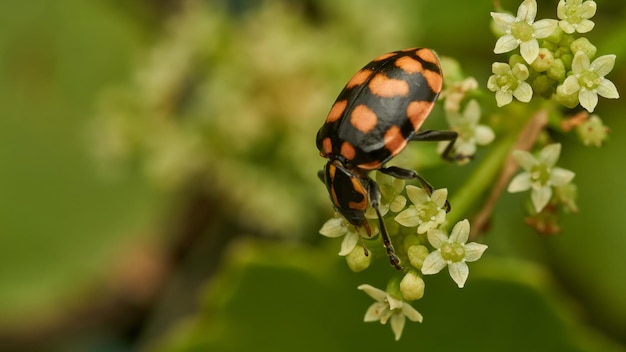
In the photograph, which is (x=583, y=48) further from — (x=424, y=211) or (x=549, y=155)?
(x=424, y=211)

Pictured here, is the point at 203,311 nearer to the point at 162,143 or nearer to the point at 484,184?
the point at 162,143

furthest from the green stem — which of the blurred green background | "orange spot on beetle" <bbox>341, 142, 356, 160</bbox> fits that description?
the blurred green background

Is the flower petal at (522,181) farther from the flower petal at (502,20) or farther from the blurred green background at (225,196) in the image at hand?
the blurred green background at (225,196)

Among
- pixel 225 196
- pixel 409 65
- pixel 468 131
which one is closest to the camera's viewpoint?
pixel 409 65

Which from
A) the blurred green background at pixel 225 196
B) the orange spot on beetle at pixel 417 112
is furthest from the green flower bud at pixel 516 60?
the blurred green background at pixel 225 196

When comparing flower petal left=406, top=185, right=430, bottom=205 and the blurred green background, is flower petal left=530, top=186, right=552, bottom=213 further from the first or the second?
the blurred green background

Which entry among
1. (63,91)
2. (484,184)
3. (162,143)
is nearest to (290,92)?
(162,143)

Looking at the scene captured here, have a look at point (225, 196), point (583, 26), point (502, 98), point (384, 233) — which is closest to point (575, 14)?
point (583, 26)
